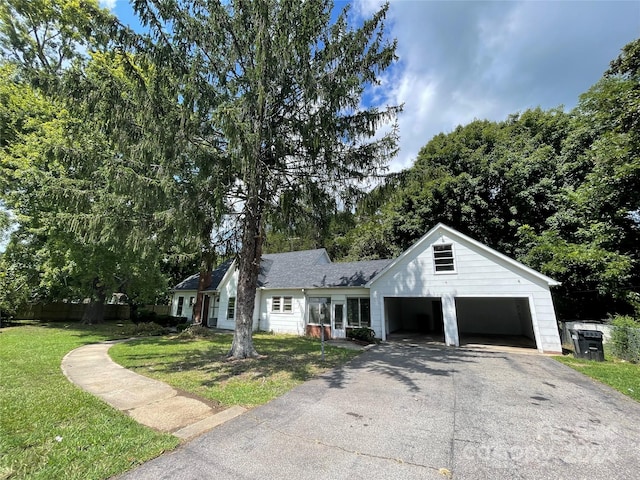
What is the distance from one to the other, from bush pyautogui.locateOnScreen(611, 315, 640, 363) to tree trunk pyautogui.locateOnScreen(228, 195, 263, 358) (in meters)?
13.0

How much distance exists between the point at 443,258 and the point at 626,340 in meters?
6.69

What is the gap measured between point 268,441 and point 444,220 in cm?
2009

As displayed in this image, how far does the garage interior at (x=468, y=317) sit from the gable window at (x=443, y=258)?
4385 millimetres

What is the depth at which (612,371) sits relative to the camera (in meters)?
8.29

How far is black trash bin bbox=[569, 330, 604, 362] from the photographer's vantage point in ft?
32.9

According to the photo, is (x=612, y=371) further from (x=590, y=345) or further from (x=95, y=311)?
(x=95, y=311)

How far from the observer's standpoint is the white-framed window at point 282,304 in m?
17.7

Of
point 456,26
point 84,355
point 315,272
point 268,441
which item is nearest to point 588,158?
point 456,26

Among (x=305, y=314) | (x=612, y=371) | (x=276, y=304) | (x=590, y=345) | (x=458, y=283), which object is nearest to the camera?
(x=612, y=371)

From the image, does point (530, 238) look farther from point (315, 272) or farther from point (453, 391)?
point (453, 391)

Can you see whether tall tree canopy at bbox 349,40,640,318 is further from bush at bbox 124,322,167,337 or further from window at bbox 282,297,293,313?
bush at bbox 124,322,167,337

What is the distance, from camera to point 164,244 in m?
8.80

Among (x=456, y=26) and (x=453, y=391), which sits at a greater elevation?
(x=456, y=26)

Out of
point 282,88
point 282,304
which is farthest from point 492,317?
point 282,88
